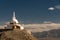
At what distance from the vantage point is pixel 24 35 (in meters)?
34.9

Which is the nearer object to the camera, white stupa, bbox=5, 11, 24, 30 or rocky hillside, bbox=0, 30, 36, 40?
rocky hillside, bbox=0, 30, 36, 40

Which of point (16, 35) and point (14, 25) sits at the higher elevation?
point (14, 25)

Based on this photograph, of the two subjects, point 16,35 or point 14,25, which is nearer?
point 16,35

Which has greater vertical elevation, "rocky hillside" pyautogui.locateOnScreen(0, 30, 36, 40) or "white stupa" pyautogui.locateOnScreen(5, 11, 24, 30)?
"white stupa" pyautogui.locateOnScreen(5, 11, 24, 30)

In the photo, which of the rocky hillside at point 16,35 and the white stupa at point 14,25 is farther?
the white stupa at point 14,25

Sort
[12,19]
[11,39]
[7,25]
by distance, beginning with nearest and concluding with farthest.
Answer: [11,39] < [7,25] < [12,19]

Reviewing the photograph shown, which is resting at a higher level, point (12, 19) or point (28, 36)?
point (12, 19)

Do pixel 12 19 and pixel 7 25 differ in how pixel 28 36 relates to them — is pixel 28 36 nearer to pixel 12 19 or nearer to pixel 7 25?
pixel 7 25

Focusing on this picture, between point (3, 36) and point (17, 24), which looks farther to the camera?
point (17, 24)

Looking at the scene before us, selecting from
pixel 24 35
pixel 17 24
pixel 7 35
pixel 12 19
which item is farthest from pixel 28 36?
pixel 12 19

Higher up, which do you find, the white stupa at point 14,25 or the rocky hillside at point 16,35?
the white stupa at point 14,25

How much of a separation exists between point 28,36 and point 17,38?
5.88 feet

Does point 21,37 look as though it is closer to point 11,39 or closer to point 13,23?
point 11,39

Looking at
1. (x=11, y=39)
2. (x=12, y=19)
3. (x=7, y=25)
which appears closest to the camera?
(x=11, y=39)
